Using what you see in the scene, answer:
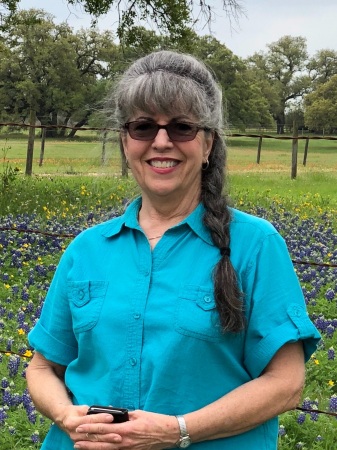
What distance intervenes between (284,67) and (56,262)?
2800 inches

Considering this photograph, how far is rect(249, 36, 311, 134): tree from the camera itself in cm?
7062

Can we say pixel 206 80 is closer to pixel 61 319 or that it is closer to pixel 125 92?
pixel 125 92

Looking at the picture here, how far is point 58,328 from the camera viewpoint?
214 cm

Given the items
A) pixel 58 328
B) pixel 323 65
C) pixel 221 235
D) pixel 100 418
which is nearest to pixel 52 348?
pixel 58 328

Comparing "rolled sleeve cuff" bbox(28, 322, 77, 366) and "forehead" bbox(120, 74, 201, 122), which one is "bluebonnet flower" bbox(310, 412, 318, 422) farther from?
"forehead" bbox(120, 74, 201, 122)

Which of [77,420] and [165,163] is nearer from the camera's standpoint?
[77,420]

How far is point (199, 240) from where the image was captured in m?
2.01

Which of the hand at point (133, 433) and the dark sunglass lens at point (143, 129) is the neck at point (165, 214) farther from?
the hand at point (133, 433)

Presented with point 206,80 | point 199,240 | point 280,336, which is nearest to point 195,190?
point 199,240

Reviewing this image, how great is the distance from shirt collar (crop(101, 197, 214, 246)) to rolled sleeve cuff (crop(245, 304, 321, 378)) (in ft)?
0.96

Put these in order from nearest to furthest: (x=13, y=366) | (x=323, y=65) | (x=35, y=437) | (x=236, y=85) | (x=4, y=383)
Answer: (x=35, y=437)
(x=4, y=383)
(x=13, y=366)
(x=236, y=85)
(x=323, y=65)

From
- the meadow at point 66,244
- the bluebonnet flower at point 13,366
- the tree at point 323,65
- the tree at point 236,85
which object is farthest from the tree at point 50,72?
the bluebonnet flower at point 13,366

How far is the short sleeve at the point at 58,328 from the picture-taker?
6.99 feet

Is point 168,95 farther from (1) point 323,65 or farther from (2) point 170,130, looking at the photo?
(1) point 323,65
